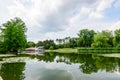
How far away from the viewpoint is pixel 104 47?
9969cm

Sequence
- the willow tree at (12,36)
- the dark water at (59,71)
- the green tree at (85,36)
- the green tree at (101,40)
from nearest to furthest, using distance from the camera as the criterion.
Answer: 1. the dark water at (59,71)
2. the willow tree at (12,36)
3. the green tree at (101,40)
4. the green tree at (85,36)

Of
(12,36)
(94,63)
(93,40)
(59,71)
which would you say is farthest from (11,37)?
(93,40)

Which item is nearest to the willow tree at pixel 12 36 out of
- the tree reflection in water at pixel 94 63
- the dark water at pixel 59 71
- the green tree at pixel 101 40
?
the tree reflection in water at pixel 94 63

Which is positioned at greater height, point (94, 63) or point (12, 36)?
point (12, 36)

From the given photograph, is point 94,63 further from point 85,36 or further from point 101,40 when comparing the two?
point 85,36

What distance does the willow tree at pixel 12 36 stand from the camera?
65562mm

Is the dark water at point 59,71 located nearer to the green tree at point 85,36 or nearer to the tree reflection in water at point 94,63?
the tree reflection in water at point 94,63

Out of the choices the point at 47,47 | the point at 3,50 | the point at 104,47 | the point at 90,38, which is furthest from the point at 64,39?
the point at 3,50

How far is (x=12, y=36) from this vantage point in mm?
66438

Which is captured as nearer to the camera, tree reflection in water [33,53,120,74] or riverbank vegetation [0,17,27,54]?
tree reflection in water [33,53,120,74]

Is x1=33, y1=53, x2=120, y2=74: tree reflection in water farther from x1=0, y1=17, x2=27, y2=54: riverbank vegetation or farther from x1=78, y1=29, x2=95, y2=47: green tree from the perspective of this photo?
x1=78, y1=29, x2=95, y2=47: green tree

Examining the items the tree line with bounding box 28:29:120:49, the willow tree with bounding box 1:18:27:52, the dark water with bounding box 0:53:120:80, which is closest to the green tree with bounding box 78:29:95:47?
the tree line with bounding box 28:29:120:49

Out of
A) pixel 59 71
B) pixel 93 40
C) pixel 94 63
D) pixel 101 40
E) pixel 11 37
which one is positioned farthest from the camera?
Result: pixel 93 40

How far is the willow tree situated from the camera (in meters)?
65.6
